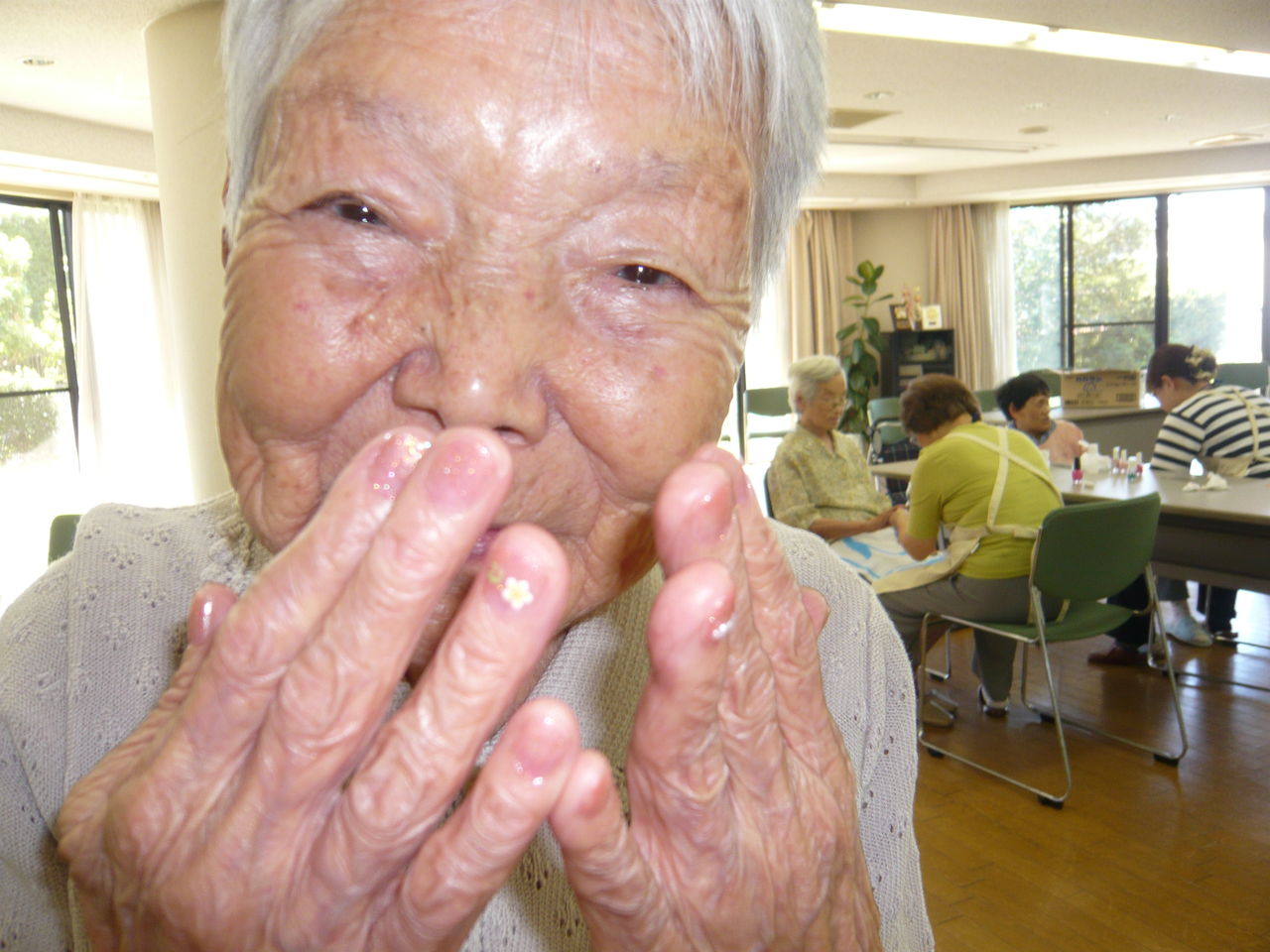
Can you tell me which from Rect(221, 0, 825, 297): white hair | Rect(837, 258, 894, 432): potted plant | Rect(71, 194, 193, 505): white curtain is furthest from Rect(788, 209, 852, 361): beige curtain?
Rect(221, 0, 825, 297): white hair

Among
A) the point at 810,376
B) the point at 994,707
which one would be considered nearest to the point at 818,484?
the point at 810,376

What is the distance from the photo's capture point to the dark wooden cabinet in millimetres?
12426

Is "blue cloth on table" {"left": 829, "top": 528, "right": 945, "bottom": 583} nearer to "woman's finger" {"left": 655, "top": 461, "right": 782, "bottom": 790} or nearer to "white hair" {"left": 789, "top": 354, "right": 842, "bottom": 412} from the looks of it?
"white hair" {"left": 789, "top": 354, "right": 842, "bottom": 412}

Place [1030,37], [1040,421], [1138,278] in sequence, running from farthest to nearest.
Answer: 1. [1138,278]
2. [1030,37]
3. [1040,421]

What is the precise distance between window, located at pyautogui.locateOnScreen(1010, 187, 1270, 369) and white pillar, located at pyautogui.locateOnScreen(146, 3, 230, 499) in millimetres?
10906

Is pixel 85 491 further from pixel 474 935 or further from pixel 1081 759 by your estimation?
pixel 474 935

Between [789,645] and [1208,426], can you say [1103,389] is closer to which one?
[1208,426]

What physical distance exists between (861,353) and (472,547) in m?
11.7

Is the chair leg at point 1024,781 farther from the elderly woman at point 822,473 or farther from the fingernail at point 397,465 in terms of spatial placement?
the fingernail at point 397,465

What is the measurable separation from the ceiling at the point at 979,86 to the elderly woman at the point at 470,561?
4500 millimetres

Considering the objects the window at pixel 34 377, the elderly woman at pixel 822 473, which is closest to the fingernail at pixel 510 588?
the elderly woman at pixel 822 473

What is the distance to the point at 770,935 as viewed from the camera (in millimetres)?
663

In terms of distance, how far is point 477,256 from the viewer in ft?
2.23

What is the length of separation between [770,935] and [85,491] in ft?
31.8
